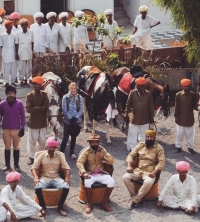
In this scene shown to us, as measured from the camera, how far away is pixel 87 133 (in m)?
18.2

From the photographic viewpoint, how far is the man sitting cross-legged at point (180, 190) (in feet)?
46.9

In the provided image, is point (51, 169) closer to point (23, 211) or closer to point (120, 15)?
point (23, 211)

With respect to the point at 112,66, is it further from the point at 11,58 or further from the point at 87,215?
the point at 87,215

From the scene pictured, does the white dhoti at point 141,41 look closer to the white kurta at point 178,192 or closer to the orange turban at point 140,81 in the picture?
the orange turban at point 140,81

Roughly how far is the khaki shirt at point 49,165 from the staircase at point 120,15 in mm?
12211

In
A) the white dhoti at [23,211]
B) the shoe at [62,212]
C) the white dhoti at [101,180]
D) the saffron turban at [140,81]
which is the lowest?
the shoe at [62,212]

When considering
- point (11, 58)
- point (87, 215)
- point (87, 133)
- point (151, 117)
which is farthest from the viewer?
point (11, 58)

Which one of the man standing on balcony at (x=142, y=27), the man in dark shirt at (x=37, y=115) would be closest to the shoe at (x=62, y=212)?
the man in dark shirt at (x=37, y=115)

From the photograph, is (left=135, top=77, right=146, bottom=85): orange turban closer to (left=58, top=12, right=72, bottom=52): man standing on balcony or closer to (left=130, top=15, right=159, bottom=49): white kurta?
(left=58, top=12, right=72, bottom=52): man standing on balcony

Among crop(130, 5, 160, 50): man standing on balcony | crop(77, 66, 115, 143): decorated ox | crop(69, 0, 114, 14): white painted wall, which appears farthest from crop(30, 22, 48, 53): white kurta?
crop(69, 0, 114, 14): white painted wall

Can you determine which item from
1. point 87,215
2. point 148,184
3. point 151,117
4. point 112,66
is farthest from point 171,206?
point 112,66

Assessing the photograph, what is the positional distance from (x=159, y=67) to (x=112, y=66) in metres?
1.58

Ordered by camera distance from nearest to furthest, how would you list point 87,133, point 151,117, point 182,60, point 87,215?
point 87,215, point 151,117, point 87,133, point 182,60

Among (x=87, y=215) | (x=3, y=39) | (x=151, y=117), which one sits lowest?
(x=87, y=215)
